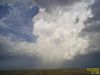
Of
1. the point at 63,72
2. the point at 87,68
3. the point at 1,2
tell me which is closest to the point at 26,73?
the point at 63,72

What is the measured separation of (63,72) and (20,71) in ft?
4.71

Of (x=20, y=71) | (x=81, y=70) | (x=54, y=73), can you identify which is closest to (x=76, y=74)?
(x=81, y=70)

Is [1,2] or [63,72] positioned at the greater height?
[1,2]

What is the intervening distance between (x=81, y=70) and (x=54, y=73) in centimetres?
92

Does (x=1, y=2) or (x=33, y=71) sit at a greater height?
(x=1, y=2)

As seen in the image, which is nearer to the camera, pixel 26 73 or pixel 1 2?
pixel 26 73

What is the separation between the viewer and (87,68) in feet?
21.2

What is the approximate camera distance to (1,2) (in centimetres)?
662

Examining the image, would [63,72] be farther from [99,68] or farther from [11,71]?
[11,71]

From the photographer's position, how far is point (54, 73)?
625cm

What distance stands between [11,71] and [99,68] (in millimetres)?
2954

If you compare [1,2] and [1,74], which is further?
[1,2]

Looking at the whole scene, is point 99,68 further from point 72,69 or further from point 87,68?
point 72,69

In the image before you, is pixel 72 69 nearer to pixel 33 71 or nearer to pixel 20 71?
pixel 33 71
